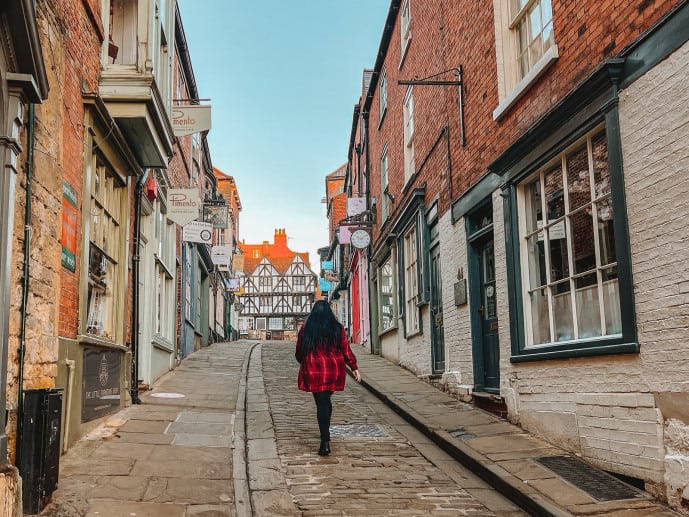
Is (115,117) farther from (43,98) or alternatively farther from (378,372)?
(378,372)

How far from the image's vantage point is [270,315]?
65062mm

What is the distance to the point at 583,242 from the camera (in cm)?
662

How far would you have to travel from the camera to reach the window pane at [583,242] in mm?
6465

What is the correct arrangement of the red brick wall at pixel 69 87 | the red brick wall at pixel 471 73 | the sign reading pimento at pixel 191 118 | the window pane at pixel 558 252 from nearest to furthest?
the red brick wall at pixel 69 87 < the red brick wall at pixel 471 73 < the window pane at pixel 558 252 < the sign reading pimento at pixel 191 118

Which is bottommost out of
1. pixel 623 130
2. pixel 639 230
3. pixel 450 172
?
pixel 639 230

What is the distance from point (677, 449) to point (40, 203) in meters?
5.06

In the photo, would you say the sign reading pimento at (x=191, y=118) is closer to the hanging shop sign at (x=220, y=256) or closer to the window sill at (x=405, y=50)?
the window sill at (x=405, y=50)

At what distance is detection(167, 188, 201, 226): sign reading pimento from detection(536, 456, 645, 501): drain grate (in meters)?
8.31

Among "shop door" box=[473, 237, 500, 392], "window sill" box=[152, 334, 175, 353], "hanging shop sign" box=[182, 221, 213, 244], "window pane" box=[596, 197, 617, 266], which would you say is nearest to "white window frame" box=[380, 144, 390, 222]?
"hanging shop sign" box=[182, 221, 213, 244]

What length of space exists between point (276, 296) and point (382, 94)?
1907 inches

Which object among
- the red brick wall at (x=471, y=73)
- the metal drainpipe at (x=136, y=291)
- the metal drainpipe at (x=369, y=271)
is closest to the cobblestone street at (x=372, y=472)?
the metal drainpipe at (x=136, y=291)

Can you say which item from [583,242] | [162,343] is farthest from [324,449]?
[162,343]

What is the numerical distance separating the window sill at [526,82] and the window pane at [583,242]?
1.60 metres

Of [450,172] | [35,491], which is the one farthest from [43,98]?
[450,172]
